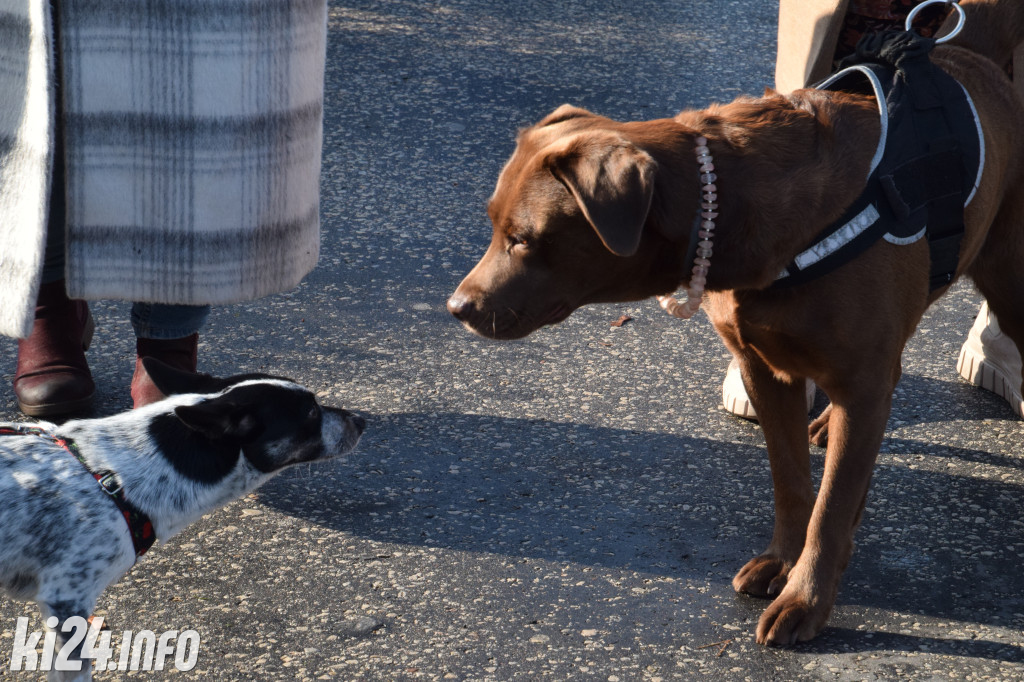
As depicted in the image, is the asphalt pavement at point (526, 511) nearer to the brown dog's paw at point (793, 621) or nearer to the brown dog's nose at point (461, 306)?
the brown dog's paw at point (793, 621)

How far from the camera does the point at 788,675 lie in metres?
2.68

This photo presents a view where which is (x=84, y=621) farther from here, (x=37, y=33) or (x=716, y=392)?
(x=716, y=392)

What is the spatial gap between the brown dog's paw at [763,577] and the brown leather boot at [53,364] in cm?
217

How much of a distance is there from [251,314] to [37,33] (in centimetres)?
188

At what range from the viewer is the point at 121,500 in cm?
256

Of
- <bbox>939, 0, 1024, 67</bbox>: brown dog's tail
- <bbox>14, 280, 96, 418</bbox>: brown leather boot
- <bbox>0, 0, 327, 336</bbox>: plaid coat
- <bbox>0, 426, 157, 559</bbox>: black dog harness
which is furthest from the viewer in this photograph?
<bbox>14, 280, 96, 418</bbox>: brown leather boot

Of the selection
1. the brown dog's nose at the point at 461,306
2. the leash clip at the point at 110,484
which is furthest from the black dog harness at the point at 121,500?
the brown dog's nose at the point at 461,306

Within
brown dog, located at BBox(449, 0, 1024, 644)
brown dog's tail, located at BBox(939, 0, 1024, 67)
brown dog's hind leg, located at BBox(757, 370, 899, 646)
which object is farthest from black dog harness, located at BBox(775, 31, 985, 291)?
brown dog's tail, located at BBox(939, 0, 1024, 67)

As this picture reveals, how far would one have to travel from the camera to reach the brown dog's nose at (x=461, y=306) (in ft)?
9.03

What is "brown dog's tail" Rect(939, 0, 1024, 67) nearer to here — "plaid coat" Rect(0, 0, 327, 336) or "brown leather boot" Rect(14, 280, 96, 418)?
"plaid coat" Rect(0, 0, 327, 336)

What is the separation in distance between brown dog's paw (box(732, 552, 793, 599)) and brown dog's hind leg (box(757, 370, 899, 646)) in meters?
0.16

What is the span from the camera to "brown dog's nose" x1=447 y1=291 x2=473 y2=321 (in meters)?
2.75

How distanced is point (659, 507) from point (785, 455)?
482 mm

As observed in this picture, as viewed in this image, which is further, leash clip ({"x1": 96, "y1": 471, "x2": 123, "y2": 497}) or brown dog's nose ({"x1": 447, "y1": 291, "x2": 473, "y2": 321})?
brown dog's nose ({"x1": 447, "y1": 291, "x2": 473, "y2": 321})
